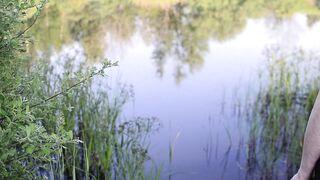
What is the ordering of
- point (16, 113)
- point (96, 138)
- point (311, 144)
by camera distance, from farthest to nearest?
point (96, 138), point (16, 113), point (311, 144)

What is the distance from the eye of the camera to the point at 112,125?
4.79 m

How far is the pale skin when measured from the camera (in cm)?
179

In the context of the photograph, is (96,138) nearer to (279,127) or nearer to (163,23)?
(279,127)

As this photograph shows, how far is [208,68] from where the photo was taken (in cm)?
1029

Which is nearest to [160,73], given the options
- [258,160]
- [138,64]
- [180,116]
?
[138,64]

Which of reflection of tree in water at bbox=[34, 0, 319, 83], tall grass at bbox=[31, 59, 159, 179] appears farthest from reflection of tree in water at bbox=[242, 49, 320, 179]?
reflection of tree in water at bbox=[34, 0, 319, 83]

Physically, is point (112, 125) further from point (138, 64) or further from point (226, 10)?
point (226, 10)

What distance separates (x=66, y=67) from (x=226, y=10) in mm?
13453

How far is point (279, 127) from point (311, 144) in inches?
158

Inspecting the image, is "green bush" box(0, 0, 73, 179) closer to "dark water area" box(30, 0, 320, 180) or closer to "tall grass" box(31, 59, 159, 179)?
"dark water area" box(30, 0, 320, 180)

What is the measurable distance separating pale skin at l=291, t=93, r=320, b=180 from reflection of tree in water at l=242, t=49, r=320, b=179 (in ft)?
Result: 10.5

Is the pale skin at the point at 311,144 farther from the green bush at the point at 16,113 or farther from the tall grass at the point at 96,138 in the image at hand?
the tall grass at the point at 96,138

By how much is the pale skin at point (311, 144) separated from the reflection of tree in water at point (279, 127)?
319 centimetres

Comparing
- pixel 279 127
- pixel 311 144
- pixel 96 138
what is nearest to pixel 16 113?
pixel 311 144
